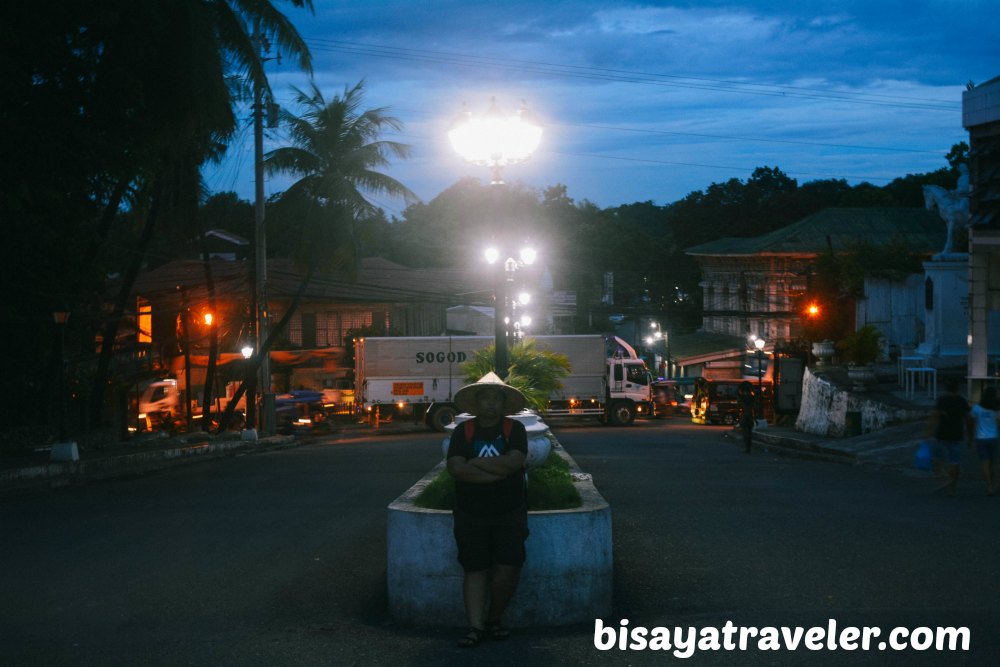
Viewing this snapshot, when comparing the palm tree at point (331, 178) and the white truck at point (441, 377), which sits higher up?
the palm tree at point (331, 178)

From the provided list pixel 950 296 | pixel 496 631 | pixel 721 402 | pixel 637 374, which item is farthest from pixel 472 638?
pixel 721 402

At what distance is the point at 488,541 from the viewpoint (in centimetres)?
647

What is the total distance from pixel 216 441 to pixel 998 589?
82.1 feet

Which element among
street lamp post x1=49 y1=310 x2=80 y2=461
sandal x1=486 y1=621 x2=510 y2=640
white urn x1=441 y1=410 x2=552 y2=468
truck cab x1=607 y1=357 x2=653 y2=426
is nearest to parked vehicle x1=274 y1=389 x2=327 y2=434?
truck cab x1=607 y1=357 x2=653 y2=426

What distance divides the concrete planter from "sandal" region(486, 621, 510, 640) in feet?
0.87

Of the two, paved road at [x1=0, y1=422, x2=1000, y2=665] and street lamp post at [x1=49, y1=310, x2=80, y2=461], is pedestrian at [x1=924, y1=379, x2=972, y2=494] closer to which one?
paved road at [x1=0, y1=422, x2=1000, y2=665]

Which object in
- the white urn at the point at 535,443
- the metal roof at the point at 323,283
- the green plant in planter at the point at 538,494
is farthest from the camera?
the metal roof at the point at 323,283

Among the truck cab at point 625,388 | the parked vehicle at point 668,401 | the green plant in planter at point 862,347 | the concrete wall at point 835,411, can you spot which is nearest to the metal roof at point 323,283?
the truck cab at point 625,388

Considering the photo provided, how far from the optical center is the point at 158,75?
733 inches

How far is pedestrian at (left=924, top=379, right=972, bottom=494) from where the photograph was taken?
13.1 metres

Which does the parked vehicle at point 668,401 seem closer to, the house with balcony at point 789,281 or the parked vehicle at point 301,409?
the house with balcony at point 789,281

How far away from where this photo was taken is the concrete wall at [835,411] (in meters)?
23.6

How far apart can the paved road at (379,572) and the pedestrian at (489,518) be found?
0.25m

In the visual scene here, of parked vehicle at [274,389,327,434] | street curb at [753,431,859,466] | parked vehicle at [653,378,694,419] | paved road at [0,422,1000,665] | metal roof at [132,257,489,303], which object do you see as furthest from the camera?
parked vehicle at [653,378,694,419]
